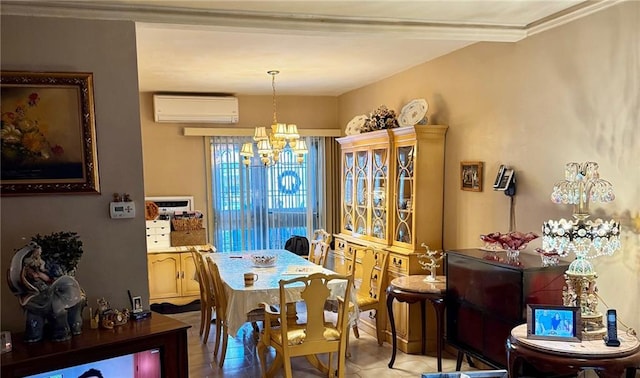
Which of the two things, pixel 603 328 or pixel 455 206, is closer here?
pixel 603 328

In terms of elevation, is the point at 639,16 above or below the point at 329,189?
above

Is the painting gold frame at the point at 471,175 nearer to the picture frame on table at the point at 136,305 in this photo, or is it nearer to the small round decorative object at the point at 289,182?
the picture frame on table at the point at 136,305

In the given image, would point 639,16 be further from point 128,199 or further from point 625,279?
point 128,199

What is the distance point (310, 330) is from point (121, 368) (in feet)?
4.27

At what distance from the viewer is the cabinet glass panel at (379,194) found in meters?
4.53

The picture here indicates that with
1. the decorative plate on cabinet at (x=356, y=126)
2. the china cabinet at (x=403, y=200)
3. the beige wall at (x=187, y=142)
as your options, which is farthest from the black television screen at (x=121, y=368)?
the beige wall at (x=187, y=142)

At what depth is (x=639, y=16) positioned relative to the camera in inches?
99.3

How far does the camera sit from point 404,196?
431 cm

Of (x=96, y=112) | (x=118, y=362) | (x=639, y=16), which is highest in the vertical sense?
(x=639, y=16)

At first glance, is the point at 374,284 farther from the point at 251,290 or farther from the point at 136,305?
the point at 136,305

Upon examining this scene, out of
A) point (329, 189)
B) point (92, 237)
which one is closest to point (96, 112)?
point (92, 237)

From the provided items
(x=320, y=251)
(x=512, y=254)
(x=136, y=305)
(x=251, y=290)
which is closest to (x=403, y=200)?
(x=320, y=251)

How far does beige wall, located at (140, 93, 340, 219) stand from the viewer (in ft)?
18.9

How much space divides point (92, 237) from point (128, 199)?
28 centimetres
